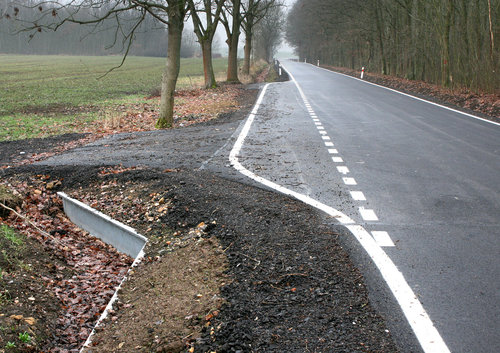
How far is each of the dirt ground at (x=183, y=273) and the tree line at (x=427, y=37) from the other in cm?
1806

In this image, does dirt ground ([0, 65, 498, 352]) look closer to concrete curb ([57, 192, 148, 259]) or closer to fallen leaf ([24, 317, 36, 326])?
fallen leaf ([24, 317, 36, 326])

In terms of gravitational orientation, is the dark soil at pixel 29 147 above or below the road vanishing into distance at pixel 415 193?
below

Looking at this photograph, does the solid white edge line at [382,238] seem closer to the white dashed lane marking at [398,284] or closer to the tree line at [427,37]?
the white dashed lane marking at [398,284]

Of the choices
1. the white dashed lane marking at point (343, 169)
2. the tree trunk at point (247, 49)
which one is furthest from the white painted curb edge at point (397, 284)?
the tree trunk at point (247, 49)

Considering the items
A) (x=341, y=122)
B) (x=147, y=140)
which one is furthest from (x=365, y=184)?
(x=341, y=122)

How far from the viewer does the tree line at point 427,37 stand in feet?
74.6

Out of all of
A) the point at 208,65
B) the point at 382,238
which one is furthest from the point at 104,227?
the point at 208,65

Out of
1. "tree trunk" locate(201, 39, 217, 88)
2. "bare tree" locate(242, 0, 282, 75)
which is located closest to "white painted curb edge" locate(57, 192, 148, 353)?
"tree trunk" locate(201, 39, 217, 88)

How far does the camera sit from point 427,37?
31688mm

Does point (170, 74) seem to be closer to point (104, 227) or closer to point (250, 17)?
point (104, 227)

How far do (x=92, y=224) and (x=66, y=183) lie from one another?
204cm

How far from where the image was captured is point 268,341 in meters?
3.67

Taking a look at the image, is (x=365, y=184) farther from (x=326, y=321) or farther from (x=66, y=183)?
(x=66, y=183)

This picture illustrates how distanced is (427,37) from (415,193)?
27.1m
